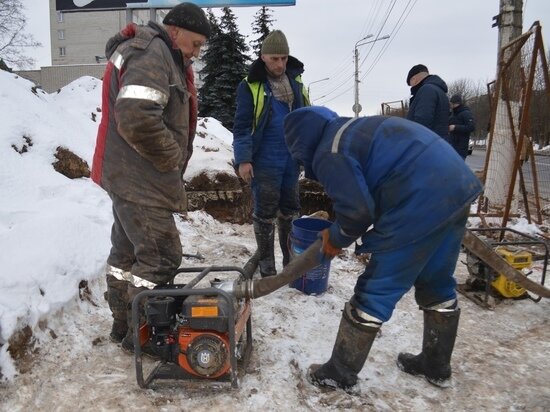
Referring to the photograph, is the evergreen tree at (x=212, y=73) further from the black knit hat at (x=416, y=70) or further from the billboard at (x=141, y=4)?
the black knit hat at (x=416, y=70)

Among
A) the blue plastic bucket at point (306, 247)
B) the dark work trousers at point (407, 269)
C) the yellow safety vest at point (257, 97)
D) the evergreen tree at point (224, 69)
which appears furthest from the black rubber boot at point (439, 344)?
the evergreen tree at point (224, 69)

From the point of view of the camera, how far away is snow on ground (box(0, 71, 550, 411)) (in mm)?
2424

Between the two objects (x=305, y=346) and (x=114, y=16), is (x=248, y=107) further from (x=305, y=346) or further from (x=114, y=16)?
(x=114, y=16)

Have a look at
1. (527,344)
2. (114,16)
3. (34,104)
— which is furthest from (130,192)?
(114,16)

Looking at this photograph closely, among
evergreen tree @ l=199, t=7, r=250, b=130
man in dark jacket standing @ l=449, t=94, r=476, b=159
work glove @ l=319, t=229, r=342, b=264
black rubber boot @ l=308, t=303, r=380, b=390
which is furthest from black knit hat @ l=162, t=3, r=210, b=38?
evergreen tree @ l=199, t=7, r=250, b=130

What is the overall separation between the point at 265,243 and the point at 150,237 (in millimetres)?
1698

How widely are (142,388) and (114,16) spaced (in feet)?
163

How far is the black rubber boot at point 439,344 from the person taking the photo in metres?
2.56

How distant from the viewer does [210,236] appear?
18.5 feet

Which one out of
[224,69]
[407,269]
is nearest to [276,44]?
[407,269]

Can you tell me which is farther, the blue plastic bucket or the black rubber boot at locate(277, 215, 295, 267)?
the black rubber boot at locate(277, 215, 295, 267)

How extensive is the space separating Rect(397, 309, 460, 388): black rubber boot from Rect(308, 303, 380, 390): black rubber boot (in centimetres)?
42

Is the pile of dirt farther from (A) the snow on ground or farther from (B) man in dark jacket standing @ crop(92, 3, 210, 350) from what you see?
(B) man in dark jacket standing @ crop(92, 3, 210, 350)

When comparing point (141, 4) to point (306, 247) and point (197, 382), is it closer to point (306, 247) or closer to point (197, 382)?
point (306, 247)
